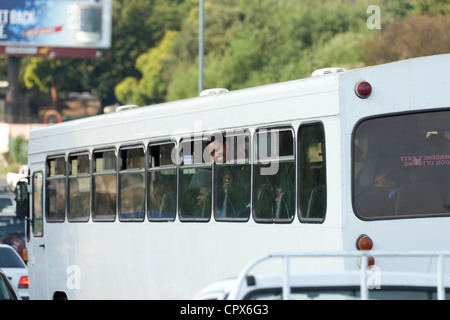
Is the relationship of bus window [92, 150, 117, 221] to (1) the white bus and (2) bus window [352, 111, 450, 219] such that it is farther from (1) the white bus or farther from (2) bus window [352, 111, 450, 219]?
(2) bus window [352, 111, 450, 219]

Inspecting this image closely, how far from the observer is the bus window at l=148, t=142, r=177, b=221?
11289 millimetres

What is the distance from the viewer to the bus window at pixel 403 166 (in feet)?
28.8

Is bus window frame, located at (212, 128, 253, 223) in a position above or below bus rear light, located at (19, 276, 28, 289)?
above

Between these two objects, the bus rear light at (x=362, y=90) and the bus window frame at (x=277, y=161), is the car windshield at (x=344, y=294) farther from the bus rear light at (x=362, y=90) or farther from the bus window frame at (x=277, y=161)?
the bus window frame at (x=277, y=161)

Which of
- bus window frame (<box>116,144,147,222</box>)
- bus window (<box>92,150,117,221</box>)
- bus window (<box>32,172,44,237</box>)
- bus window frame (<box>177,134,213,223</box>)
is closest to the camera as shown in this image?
bus window frame (<box>177,134,213,223</box>)

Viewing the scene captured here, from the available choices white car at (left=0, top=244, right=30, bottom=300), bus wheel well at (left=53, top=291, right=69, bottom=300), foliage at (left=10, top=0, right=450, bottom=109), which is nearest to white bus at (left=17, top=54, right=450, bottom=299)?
bus wheel well at (left=53, top=291, right=69, bottom=300)

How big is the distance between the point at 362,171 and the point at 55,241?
22.7 ft

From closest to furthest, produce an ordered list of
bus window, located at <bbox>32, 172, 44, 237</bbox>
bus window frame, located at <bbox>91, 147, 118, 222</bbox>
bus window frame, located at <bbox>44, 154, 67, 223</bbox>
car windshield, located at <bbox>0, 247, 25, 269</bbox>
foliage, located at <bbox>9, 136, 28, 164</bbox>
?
1. bus window frame, located at <bbox>91, 147, 118, 222</bbox>
2. bus window frame, located at <bbox>44, 154, 67, 223</bbox>
3. bus window, located at <bbox>32, 172, 44, 237</bbox>
4. car windshield, located at <bbox>0, 247, 25, 269</bbox>
5. foliage, located at <bbox>9, 136, 28, 164</bbox>

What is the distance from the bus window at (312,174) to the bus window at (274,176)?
0.45ft

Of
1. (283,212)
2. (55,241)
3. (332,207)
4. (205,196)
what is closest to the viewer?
(332,207)

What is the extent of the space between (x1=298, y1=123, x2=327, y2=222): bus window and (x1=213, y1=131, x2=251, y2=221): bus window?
849mm
